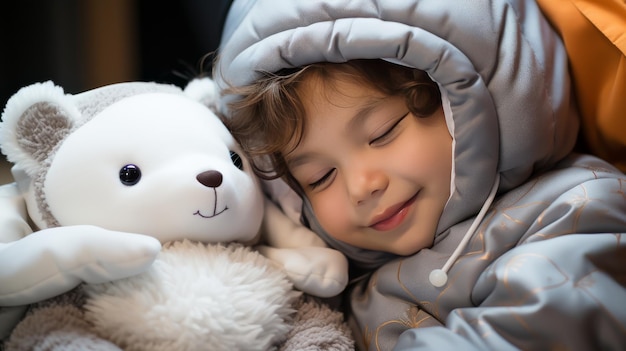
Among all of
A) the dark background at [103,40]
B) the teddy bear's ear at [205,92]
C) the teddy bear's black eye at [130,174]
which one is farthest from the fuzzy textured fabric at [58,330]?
the dark background at [103,40]

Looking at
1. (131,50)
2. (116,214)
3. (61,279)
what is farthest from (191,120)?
(131,50)

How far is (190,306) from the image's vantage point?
0.71 meters

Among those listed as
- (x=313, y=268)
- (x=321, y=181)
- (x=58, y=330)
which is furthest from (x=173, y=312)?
(x=321, y=181)

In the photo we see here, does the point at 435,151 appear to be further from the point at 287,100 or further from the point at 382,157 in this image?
the point at 287,100

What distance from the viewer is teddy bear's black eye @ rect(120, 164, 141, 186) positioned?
77cm

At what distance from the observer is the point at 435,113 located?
35.2 inches

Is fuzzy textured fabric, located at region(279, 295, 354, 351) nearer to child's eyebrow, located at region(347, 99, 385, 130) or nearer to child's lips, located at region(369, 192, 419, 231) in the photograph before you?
child's lips, located at region(369, 192, 419, 231)

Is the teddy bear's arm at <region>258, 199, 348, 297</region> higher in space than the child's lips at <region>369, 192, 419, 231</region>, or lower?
lower

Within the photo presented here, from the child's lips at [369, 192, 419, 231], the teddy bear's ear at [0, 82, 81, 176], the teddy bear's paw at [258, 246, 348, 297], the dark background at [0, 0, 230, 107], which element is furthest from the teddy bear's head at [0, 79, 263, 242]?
the dark background at [0, 0, 230, 107]

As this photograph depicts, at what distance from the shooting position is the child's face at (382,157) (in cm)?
88

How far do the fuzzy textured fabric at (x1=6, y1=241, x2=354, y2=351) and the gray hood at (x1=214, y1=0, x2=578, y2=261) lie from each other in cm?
29

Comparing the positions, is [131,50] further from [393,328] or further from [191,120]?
[393,328]

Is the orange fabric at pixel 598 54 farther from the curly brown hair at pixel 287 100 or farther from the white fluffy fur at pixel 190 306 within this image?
the white fluffy fur at pixel 190 306

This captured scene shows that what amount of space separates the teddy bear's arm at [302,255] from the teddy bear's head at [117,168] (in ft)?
0.35
